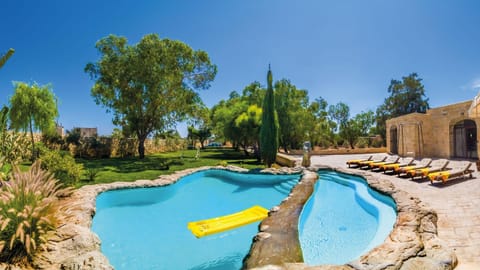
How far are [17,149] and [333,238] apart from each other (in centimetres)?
1720

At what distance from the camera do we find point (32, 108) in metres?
11.8

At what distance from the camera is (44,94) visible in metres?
12.2

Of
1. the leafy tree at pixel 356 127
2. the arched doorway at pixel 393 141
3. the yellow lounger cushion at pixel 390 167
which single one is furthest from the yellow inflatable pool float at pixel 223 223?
the leafy tree at pixel 356 127

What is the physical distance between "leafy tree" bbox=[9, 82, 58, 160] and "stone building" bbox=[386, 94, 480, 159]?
23527 mm

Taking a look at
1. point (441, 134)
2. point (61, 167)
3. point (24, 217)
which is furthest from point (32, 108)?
point (441, 134)

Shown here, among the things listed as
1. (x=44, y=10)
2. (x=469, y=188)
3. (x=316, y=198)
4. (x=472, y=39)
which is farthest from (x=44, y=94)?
(x=472, y=39)

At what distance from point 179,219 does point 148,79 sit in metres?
13.9

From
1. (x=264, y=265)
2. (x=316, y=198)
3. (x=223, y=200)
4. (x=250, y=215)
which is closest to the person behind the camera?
(x=264, y=265)

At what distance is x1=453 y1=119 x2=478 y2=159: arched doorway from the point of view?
47.1ft

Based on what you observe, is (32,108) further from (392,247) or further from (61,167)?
(392,247)

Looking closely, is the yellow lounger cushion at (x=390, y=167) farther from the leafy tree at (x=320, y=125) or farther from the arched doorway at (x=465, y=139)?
the leafy tree at (x=320, y=125)

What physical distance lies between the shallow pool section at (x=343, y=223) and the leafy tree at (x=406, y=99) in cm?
3006

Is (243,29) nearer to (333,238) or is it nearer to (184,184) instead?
(184,184)

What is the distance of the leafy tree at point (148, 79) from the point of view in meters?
17.3
